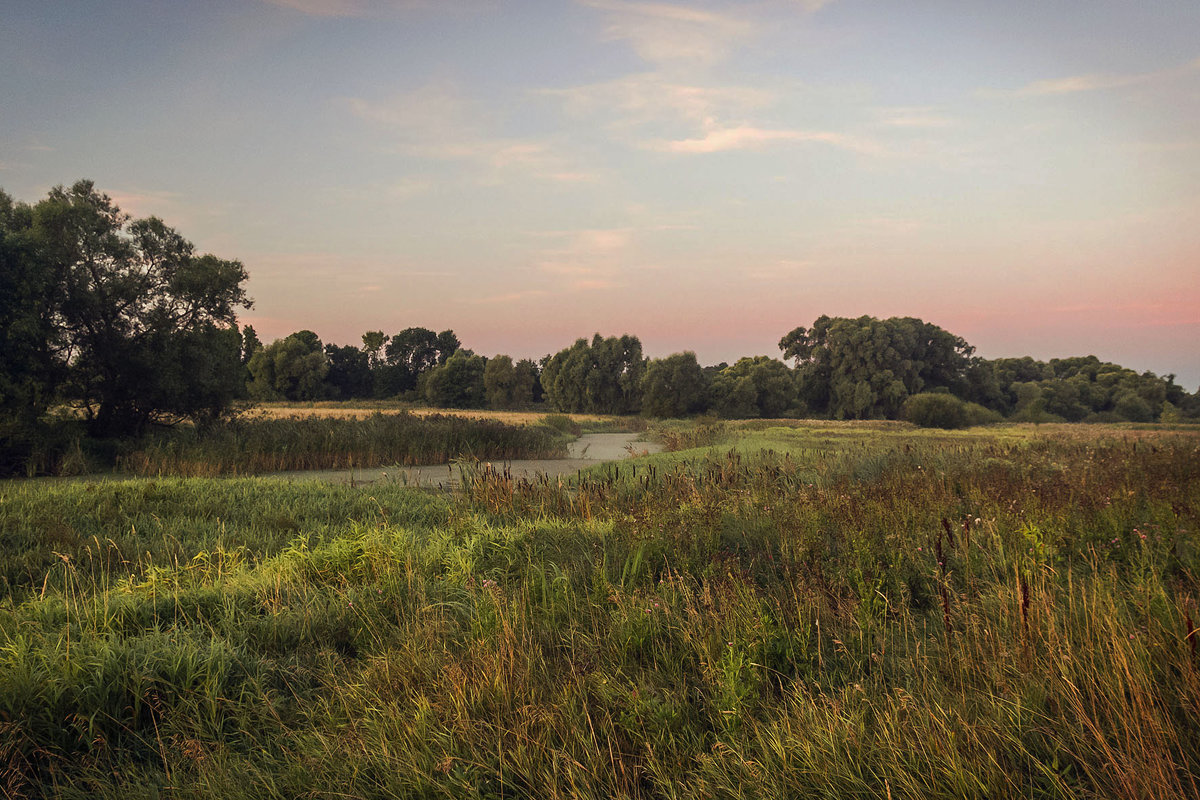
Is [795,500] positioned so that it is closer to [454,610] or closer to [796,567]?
[796,567]

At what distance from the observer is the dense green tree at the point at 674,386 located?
64.4m

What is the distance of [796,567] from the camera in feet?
17.6

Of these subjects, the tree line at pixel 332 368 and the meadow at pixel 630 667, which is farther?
the tree line at pixel 332 368

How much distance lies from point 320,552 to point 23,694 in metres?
2.83

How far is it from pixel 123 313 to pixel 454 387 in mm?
60543

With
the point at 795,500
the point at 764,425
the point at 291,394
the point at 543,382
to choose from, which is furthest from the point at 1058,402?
the point at 291,394

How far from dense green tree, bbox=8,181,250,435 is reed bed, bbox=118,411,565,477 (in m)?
1.65

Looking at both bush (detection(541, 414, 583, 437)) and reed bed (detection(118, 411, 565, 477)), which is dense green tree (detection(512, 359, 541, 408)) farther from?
reed bed (detection(118, 411, 565, 477))

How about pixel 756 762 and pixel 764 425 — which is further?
pixel 764 425

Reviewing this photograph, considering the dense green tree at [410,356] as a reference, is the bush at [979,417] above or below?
below

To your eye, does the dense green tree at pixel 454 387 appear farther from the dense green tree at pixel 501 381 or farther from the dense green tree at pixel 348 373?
the dense green tree at pixel 348 373

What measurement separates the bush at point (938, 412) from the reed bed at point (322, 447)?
95.9ft

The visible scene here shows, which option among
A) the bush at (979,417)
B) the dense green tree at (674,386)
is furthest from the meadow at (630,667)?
the dense green tree at (674,386)

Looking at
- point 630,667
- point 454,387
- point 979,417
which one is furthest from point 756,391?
point 630,667
